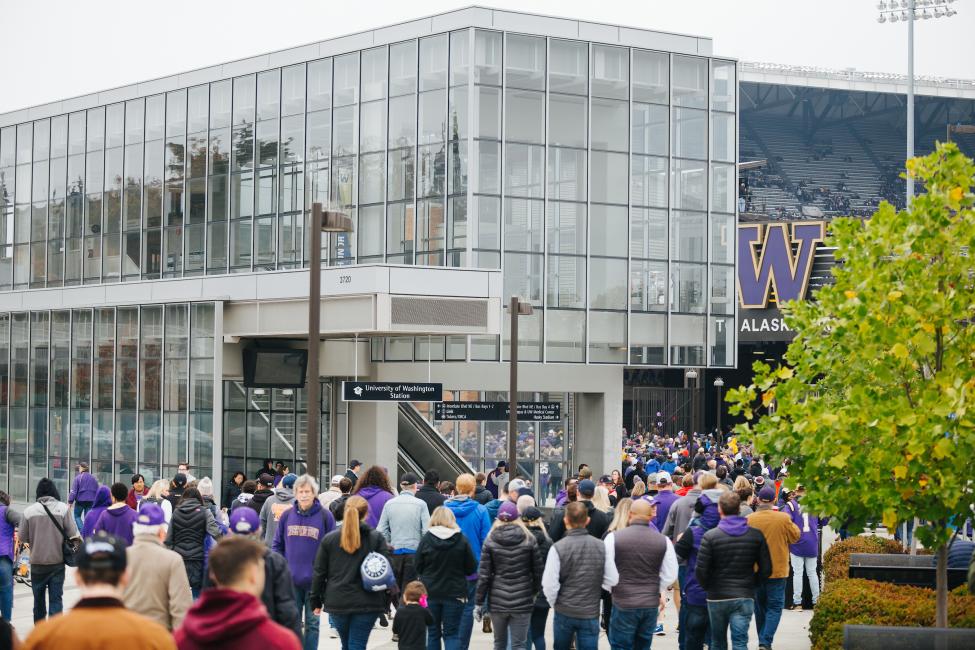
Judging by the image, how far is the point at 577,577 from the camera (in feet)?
38.3

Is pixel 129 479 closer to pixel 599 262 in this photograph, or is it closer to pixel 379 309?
pixel 379 309

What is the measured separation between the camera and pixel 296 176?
38938mm

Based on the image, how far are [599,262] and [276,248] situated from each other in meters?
9.01

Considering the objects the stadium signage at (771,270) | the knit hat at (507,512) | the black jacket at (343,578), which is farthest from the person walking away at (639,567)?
the stadium signage at (771,270)

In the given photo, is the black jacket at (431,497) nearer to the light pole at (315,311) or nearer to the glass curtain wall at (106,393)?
the light pole at (315,311)

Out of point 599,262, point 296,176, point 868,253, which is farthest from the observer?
point 296,176

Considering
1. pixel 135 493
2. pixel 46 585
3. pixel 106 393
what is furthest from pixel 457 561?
pixel 106 393

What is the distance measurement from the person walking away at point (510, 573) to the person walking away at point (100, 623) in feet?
20.7

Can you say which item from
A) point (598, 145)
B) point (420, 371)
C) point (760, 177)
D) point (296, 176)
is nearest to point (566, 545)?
point (420, 371)

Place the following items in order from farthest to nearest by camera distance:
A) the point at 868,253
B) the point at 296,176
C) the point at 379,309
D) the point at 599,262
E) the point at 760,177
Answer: the point at 760,177
the point at 296,176
the point at 599,262
the point at 379,309
the point at 868,253

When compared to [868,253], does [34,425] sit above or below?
below

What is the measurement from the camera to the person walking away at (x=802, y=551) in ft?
A: 57.7

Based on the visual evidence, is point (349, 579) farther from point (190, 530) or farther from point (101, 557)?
point (101, 557)

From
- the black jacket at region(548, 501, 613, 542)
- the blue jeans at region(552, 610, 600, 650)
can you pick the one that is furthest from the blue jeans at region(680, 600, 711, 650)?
the blue jeans at region(552, 610, 600, 650)
